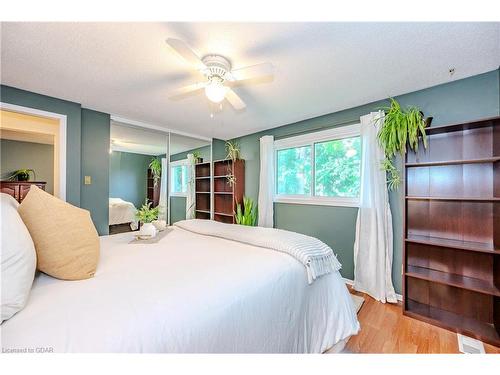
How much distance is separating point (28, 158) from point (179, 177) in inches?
89.6

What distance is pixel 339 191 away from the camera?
2760 millimetres

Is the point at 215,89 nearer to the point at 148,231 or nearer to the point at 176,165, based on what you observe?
the point at 148,231

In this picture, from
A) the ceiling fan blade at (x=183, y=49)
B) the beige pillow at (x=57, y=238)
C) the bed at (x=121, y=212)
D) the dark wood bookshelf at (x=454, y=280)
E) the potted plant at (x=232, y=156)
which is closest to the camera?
the beige pillow at (x=57, y=238)

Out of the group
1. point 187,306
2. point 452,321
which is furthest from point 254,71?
point 452,321

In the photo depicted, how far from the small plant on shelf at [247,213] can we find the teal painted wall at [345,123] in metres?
0.21

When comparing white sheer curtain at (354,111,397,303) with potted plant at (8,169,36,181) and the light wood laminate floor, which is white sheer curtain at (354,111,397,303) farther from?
potted plant at (8,169,36,181)

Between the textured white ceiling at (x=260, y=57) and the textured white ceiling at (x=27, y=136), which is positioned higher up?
the textured white ceiling at (x=260, y=57)

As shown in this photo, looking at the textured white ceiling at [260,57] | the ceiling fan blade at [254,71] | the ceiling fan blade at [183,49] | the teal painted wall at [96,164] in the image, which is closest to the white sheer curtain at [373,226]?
the textured white ceiling at [260,57]

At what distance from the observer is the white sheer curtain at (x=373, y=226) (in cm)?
223

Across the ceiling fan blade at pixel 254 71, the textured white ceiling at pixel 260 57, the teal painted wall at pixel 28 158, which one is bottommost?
the teal painted wall at pixel 28 158

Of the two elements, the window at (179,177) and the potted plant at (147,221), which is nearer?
the potted plant at (147,221)

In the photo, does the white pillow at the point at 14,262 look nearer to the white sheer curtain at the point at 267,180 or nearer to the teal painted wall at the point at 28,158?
the white sheer curtain at the point at 267,180

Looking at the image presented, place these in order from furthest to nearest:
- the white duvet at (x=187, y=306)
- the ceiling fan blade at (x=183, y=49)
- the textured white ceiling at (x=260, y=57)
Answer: the textured white ceiling at (x=260, y=57) → the ceiling fan blade at (x=183, y=49) → the white duvet at (x=187, y=306)

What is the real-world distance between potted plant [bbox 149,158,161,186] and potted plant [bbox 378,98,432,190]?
10.2 feet
